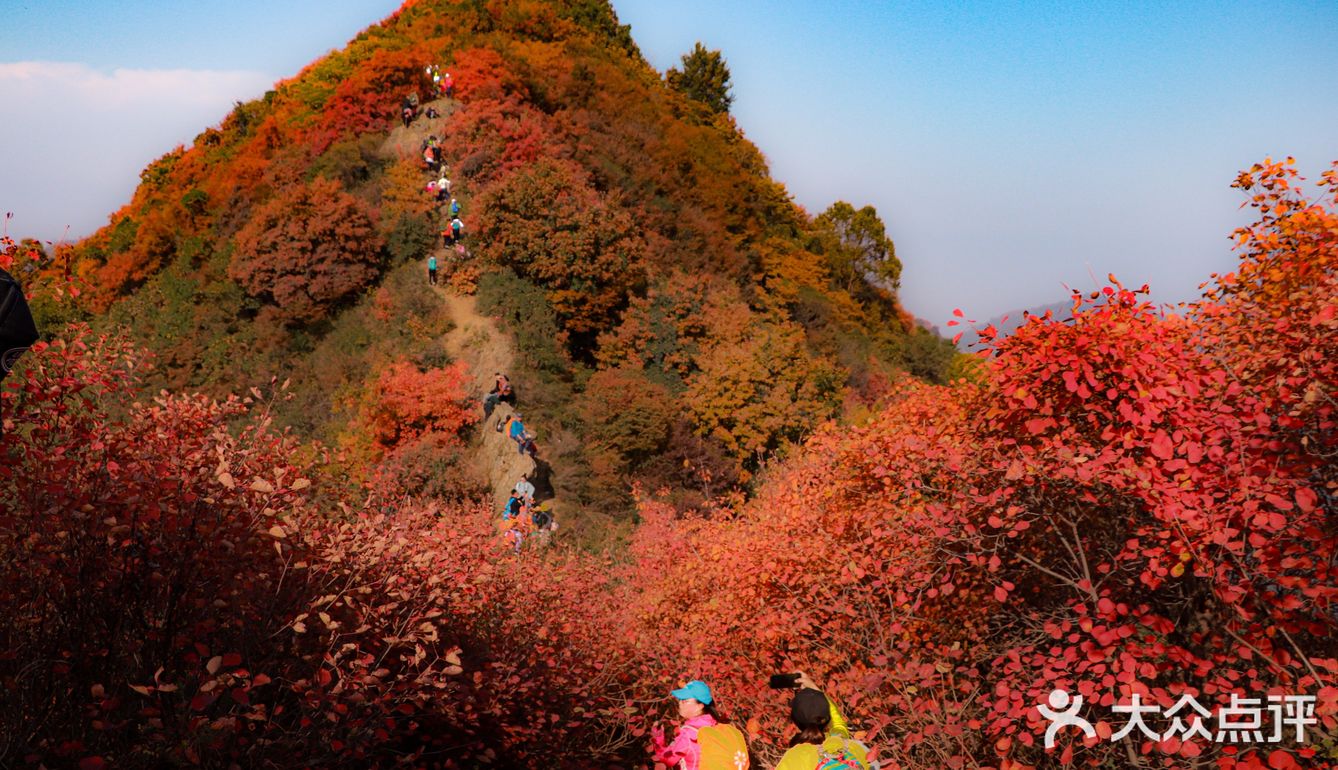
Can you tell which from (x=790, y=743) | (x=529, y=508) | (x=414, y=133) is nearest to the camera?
(x=790, y=743)

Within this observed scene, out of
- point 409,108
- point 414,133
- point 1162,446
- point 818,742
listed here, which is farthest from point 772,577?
point 409,108

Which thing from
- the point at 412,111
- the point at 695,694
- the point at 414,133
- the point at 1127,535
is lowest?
the point at 695,694

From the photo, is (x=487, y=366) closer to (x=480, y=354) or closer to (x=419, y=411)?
(x=480, y=354)

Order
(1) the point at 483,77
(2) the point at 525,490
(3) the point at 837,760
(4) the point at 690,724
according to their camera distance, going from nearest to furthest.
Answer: (3) the point at 837,760 < (4) the point at 690,724 < (2) the point at 525,490 < (1) the point at 483,77

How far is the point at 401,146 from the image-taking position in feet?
127

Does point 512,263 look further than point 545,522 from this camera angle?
Yes

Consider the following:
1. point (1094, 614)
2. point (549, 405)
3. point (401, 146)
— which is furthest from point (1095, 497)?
point (401, 146)

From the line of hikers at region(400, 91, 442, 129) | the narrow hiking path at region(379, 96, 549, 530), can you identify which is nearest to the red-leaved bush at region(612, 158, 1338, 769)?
the narrow hiking path at region(379, 96, 549, 530)

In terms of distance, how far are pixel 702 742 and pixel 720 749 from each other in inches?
4.5

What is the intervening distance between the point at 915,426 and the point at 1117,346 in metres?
4.95

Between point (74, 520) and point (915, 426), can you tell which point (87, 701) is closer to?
point (74, 520)

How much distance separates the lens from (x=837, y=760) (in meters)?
4.71

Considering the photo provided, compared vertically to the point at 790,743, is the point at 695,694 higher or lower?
higher

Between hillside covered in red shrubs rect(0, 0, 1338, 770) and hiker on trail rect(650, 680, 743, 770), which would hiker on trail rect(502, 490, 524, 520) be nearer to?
hillside covered in red shrubs rect(0, 0, 1338, 770)
